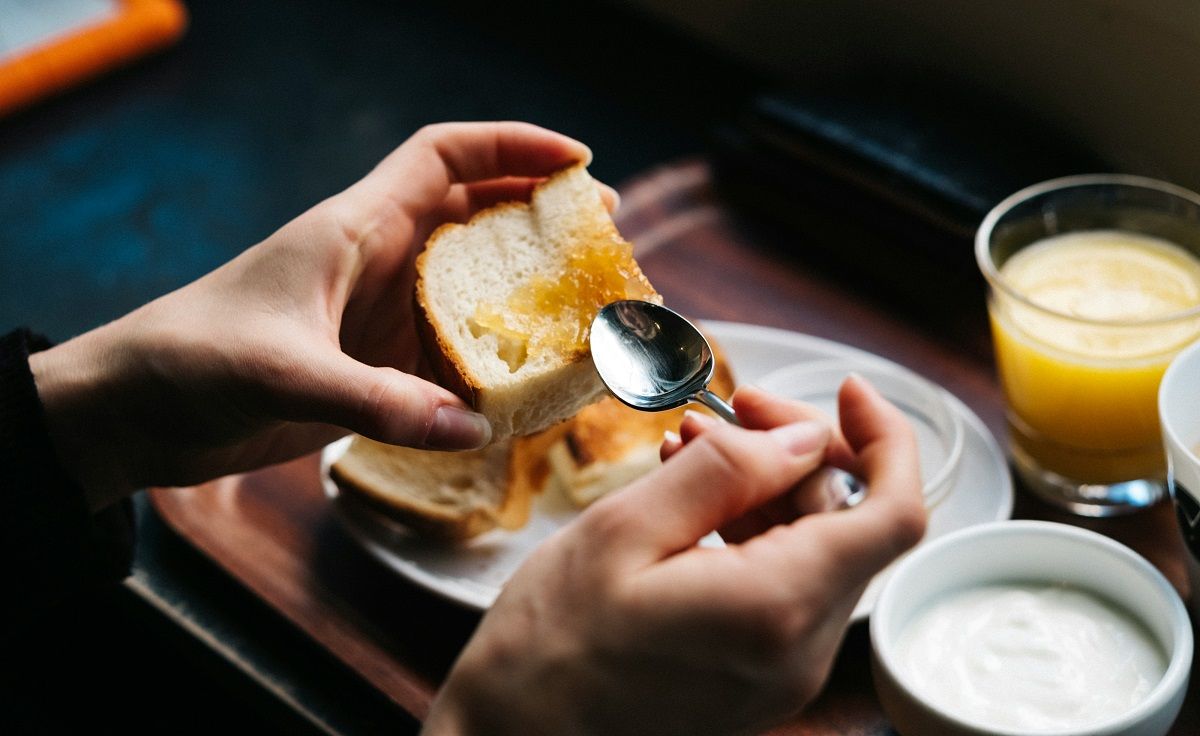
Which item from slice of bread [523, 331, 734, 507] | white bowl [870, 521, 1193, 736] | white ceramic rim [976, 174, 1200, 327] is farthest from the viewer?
slice of bread [523, 331, 734, 507]

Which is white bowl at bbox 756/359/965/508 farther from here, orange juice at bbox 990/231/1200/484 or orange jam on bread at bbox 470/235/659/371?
orange jam on bread at bbox 470/235/659/371

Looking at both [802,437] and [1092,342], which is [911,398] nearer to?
[1092,342]

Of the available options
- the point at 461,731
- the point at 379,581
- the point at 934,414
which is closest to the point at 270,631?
the point at 379,581

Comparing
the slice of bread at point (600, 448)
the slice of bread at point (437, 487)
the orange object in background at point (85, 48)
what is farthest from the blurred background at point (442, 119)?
the slice of bread at point (600, 448)

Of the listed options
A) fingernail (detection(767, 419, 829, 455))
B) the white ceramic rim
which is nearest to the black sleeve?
fingernail (detection(767, 419, 829, 455))

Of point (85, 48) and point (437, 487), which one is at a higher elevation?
point (85, 48)

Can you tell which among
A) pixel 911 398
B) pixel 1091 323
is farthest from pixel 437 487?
pixel 1091 323
